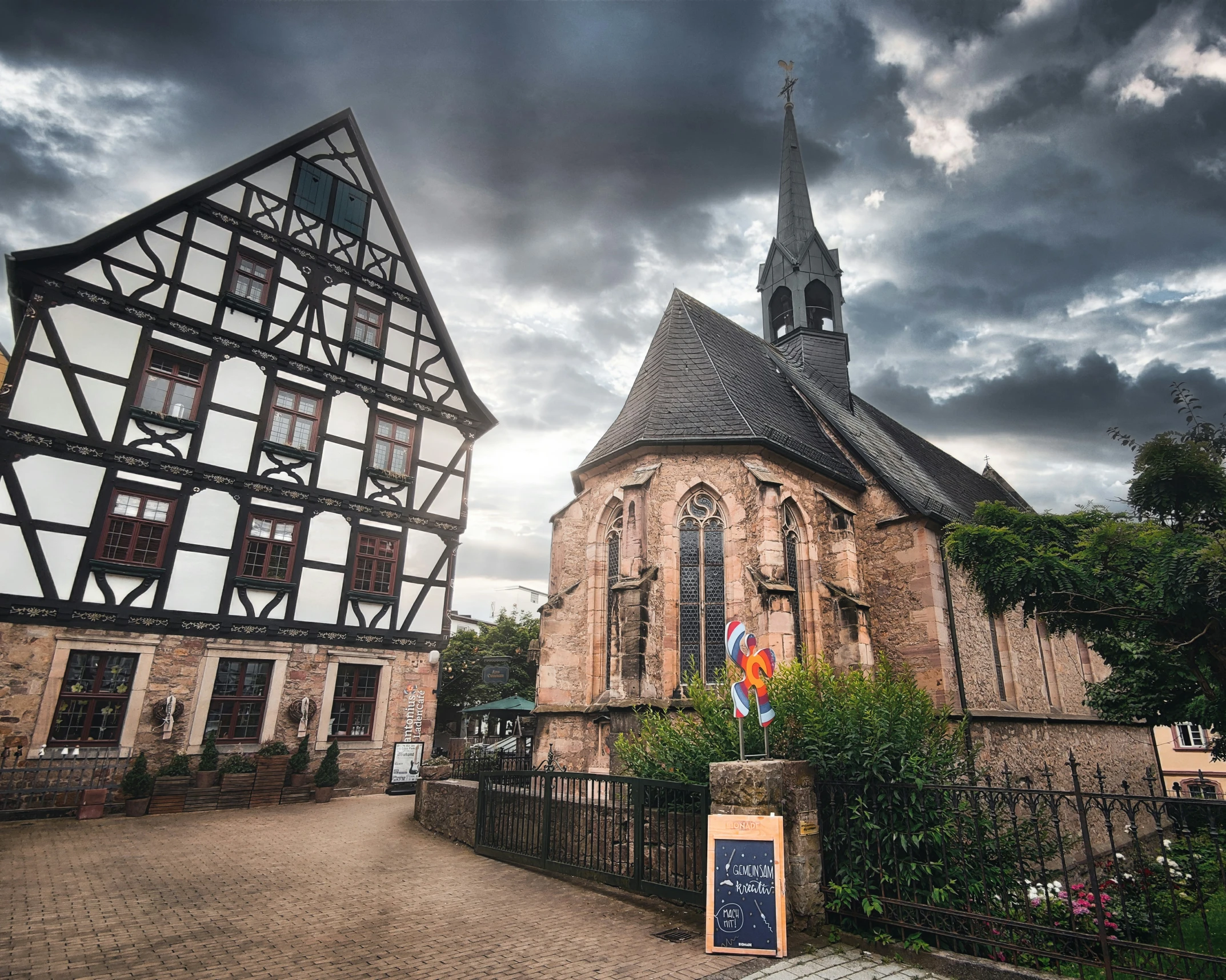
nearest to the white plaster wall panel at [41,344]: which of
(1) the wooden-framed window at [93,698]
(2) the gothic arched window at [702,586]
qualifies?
(1) the wooden-framed window at [93,698]

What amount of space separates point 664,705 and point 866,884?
5.38m

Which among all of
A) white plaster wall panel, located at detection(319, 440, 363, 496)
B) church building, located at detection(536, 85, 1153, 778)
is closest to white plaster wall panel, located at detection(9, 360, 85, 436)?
white plaster wall panel, located at detection(319, 440, 363, 496)

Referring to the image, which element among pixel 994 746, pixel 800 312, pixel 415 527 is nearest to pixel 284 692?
pixel 415 527

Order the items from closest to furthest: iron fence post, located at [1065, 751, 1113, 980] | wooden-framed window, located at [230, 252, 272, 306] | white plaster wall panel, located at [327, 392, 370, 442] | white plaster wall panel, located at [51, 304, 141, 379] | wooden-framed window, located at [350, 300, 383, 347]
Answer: iron fence post, located at [1065, 751, 1113, 980]
white plaster wall panel, located at [51, 304, 141, 379]
wooden-framed window, located at [230, 252, 272, 306]
white plaster wall panel, located at [327, 392, 370, 442]
wooden-framed window, located at [350, 300, 383, 347]

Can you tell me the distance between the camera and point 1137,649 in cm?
1293

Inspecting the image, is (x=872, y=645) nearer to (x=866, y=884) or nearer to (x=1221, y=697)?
(x=1221, y=697)

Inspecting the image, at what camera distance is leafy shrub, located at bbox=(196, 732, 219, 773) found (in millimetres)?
13227

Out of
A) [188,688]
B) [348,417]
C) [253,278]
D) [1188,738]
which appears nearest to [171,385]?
[253,278]

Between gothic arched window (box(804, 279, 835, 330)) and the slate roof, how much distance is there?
263 centimetres

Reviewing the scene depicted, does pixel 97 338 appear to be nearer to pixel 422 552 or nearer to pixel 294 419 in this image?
pixel 294 419

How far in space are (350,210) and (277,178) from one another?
1929 millimetres

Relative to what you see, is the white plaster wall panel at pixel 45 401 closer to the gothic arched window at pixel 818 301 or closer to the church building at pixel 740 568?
the church building at pixel 740 568

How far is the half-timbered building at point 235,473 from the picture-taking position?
12766 millimetres

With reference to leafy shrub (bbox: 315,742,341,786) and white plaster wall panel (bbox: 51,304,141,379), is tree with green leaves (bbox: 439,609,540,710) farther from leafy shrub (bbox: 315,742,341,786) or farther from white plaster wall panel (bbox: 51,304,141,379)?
white plaster wall panel (bbox: 51,304,141,379)
